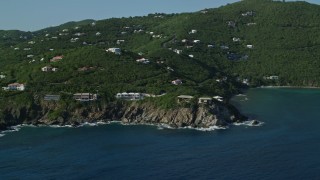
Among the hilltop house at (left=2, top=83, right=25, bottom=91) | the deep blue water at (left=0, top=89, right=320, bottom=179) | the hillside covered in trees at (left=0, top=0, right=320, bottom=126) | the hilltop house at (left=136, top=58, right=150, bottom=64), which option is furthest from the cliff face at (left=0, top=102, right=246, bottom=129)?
the hilltop house at (left=136, top=58, right=150, bottom=64)

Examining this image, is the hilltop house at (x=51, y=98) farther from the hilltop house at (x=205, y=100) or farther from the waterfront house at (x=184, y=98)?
the hilltop house at (x=205, y=100)

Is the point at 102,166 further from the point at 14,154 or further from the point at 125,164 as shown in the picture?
the point at 14,154

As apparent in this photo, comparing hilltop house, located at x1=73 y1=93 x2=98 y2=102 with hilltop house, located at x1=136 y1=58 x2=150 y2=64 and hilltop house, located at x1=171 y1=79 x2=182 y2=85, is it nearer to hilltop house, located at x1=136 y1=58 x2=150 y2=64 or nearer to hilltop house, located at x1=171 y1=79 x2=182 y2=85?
hilltop house, located at x1=171 y1=79 x2=182 y2=85

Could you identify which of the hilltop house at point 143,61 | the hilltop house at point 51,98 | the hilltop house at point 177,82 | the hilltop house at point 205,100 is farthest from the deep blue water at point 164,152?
the hilltop house at point 143,61

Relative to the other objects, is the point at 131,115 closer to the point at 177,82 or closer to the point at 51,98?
the point at 51,98

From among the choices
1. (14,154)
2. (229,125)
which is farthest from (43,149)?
(229,125)
